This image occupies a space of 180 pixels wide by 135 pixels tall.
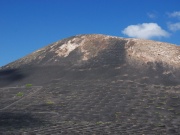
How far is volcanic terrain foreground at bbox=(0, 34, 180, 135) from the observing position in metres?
14.8

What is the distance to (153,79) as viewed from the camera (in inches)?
961

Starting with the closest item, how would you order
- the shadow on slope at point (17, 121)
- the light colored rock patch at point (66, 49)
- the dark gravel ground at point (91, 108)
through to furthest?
the dark gravel ground at point (91, 108), the shadow on slope at point (17, 121), the light colored rock patch at point (66, 49)

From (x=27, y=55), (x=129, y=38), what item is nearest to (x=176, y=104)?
(x=129, y=38)

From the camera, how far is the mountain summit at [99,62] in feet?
85.0

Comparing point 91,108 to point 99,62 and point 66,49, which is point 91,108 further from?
point 66,49

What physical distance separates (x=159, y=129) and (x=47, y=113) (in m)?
6.19

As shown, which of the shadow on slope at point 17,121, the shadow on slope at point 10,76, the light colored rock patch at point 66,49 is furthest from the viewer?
the light colored rock patch at point 66,49

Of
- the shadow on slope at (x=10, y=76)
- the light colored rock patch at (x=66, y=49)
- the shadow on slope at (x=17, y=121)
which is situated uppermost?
the light colored rock patch at (x=66, y=49)

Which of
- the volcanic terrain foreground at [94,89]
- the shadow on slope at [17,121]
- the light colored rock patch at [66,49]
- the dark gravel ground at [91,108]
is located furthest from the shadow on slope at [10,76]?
the shadow on slope at [17,121]

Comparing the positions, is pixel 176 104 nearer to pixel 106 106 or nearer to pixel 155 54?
pixel 106 106

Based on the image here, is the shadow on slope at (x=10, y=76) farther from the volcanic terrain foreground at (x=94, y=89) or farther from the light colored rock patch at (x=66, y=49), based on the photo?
the light colored rock patch at (x=66, y=49)

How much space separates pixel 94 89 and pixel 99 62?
6.53 meters

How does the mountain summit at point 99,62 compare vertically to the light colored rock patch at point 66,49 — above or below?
below

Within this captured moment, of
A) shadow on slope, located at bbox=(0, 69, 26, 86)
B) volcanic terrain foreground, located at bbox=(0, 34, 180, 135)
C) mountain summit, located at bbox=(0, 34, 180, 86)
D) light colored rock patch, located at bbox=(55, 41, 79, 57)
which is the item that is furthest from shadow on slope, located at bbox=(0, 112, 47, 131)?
light colored rock patch, located at bbox=(55, 41, 79, 57)
